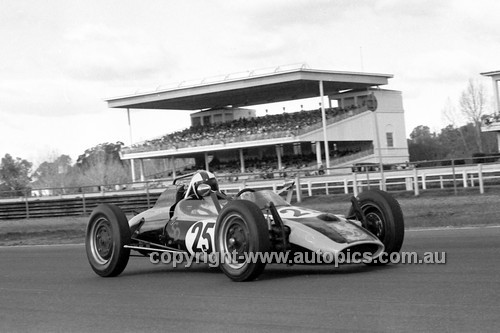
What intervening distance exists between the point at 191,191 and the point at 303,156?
46.0 metres

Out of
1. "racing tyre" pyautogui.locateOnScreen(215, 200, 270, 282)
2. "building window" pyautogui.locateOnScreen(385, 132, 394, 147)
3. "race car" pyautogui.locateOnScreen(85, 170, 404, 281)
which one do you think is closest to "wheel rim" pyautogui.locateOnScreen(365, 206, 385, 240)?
"race car" pyautogui.locateOnScreen(85, 170, 404, 281)

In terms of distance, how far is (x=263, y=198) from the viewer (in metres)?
11.0

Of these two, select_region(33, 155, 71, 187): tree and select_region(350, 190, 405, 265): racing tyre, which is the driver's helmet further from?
select_region(33, 155, 71, 187): tree

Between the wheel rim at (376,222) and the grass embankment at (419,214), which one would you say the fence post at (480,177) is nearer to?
the grass embankment at (419,214)

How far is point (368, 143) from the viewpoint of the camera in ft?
200

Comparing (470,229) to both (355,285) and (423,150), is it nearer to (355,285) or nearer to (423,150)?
(355,285)

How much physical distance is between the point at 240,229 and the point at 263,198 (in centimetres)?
111

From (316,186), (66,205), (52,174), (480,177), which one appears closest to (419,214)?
(480,177)

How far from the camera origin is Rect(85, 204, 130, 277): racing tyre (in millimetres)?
11836

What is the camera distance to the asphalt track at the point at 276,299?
267 inches

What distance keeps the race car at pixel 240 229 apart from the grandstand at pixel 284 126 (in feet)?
134

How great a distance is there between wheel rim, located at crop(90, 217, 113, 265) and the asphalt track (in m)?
0.33

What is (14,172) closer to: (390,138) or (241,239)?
(390,138)

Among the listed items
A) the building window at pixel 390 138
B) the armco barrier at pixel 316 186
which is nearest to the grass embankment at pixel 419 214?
the armco barrier at pixel 316 186
